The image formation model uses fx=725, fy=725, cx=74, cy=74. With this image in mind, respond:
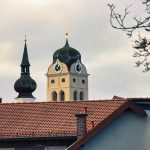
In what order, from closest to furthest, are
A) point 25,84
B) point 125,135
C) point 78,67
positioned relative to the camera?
1. point 125,135
2. point 25,84
3. point 78,67

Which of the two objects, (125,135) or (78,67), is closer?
(125,135)

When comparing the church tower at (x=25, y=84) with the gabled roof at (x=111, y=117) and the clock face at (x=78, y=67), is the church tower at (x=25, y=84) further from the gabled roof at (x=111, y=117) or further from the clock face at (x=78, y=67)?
the gabled roof at (x=111, y=117)

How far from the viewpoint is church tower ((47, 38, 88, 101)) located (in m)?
184

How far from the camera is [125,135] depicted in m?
19.5

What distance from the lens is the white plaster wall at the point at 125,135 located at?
63.3 feet

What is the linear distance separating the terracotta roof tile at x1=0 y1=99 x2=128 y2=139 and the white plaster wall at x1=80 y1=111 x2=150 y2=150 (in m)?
19.3

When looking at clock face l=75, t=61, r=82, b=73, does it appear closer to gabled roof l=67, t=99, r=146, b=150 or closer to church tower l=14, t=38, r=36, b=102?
church tower l=14, t=38, r=36, b=102

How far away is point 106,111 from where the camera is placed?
41.8 meters

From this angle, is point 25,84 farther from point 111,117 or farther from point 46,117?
point 111,117

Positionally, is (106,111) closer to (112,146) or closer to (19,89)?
(112,146)

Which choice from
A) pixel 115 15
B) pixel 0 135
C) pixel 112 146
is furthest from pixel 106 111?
pixel 115 15

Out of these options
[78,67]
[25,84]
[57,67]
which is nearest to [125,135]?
[25,84]

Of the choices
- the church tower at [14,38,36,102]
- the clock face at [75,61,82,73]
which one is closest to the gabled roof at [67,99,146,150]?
the church tower at [14,38,36,102]

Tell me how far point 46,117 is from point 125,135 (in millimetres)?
22606
